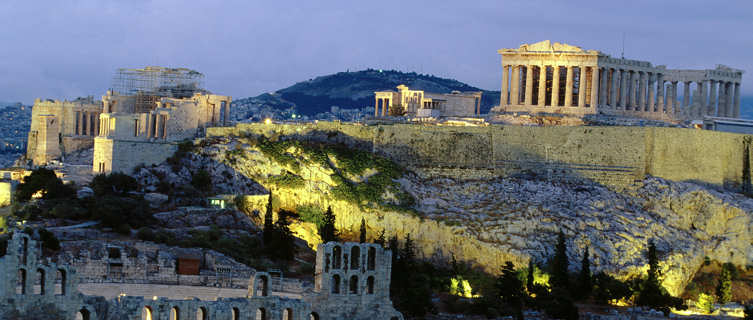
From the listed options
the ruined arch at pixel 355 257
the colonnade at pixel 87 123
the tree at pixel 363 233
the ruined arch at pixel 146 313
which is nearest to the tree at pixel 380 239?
the tree at pixel 363 233

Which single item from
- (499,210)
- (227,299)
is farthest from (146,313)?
(499,210)

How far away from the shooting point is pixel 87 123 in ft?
269

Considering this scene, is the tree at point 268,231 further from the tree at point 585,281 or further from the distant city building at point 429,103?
the distant city building at point 429,103

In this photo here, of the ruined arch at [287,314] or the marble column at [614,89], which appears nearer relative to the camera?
the ruined arch at [287,314]

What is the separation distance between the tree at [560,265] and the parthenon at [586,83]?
2368 centimetres

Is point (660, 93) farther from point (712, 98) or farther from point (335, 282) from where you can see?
point (335, 282)

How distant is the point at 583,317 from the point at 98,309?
26214 millimetres

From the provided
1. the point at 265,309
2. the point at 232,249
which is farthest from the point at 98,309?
the point at 232,249

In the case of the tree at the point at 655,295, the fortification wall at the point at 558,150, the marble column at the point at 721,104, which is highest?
the marble column at the point at 721,104

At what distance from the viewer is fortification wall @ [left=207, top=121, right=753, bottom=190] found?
7206 centimetres

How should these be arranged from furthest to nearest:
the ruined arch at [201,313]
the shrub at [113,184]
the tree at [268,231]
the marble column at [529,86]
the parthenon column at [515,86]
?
the parthenon column at [515,86], the marble column at [529,86], the shrub at [113,184], the tree at [268,231], the ruined arch at [201,313]

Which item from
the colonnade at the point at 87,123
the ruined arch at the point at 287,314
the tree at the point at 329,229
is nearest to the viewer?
the ruined arch at the point at 287,314

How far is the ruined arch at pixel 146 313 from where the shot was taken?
39147 mm

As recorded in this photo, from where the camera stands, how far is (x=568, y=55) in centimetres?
8256
